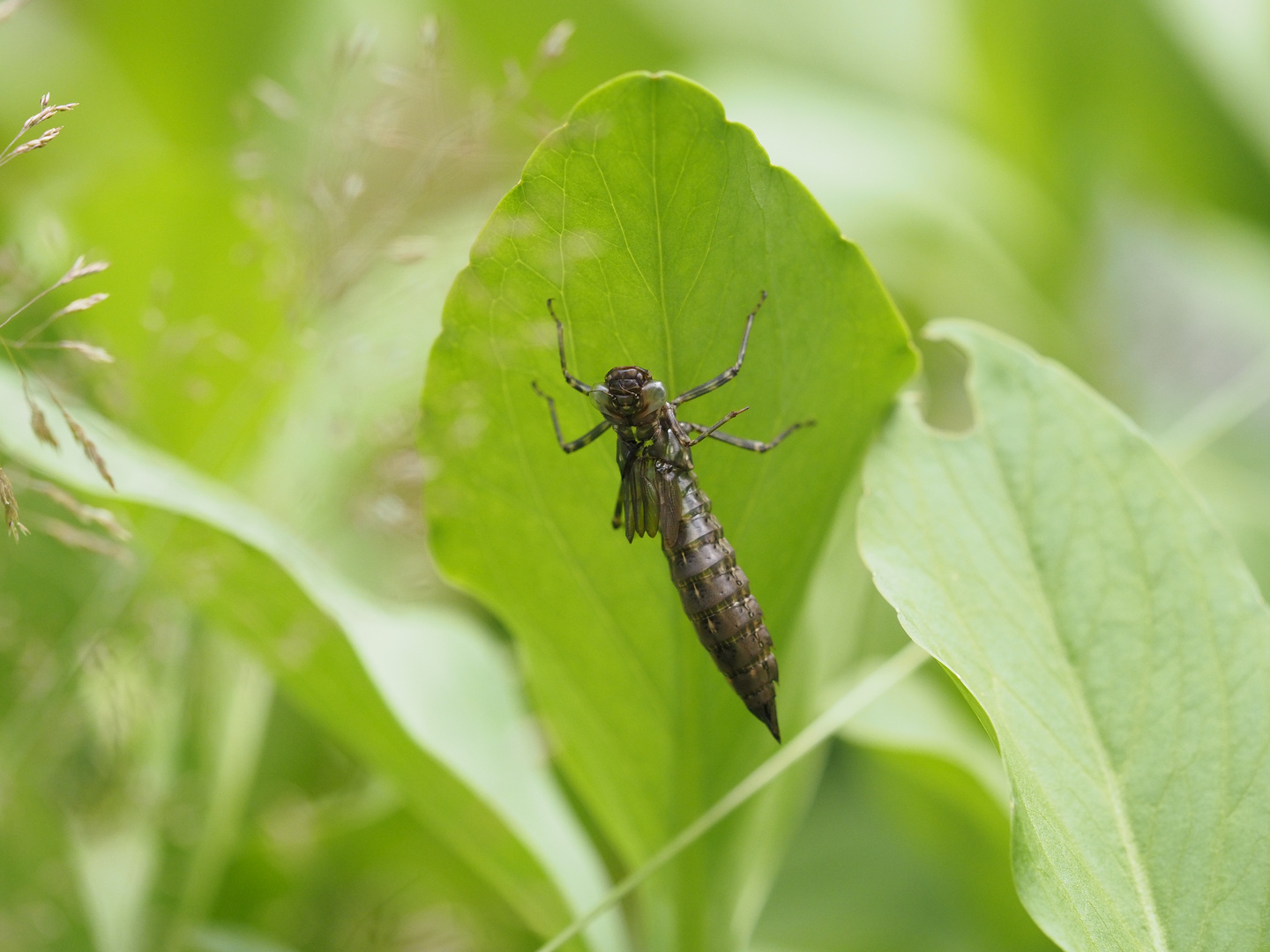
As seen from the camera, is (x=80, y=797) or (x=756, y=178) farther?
(x=80, y=797)

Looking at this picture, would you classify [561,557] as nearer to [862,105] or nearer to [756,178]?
[756,178]

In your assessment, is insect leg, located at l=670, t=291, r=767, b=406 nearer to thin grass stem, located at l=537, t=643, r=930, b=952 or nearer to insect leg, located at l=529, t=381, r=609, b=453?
insect leg, located at l=529, t=381, r=609, b=453

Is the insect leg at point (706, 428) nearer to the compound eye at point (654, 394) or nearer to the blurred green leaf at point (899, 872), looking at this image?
the compound eye at point (654, 394)

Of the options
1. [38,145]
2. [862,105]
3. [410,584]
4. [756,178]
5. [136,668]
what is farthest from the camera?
[862,105]

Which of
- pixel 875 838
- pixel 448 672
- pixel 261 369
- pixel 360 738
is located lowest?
pixel 875 838

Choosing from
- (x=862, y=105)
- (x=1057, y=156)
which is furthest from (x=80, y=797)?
(x=1057, y=156)

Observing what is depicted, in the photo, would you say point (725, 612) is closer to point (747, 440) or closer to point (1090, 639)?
point (747, 440)
